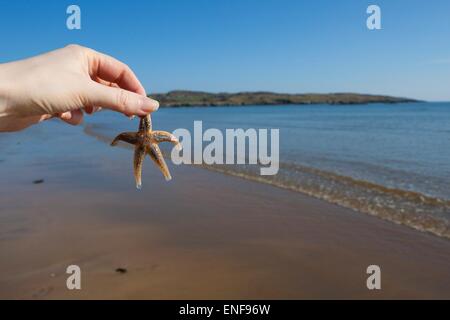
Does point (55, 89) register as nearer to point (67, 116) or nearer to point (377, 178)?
point (67, 116)

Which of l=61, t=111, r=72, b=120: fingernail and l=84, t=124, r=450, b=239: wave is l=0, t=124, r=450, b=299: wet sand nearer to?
l=84, t=124, r=450, b=239: wave

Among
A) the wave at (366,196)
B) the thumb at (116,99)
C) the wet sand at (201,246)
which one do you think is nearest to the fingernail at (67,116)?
the thumb at (116,99)

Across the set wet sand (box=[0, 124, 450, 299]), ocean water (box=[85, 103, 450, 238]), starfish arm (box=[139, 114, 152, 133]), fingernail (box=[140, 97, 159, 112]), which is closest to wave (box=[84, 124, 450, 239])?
ocean water (box=[85, 103, 450, 238])

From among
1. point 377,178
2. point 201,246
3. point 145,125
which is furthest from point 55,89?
point 377,178

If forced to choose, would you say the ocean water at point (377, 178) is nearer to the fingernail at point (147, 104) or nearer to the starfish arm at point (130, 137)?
the starfish arm at point (130, 137)

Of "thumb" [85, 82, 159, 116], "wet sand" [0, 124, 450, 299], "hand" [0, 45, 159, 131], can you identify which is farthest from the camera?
"wet sand" [0, 124, 450, 299]
